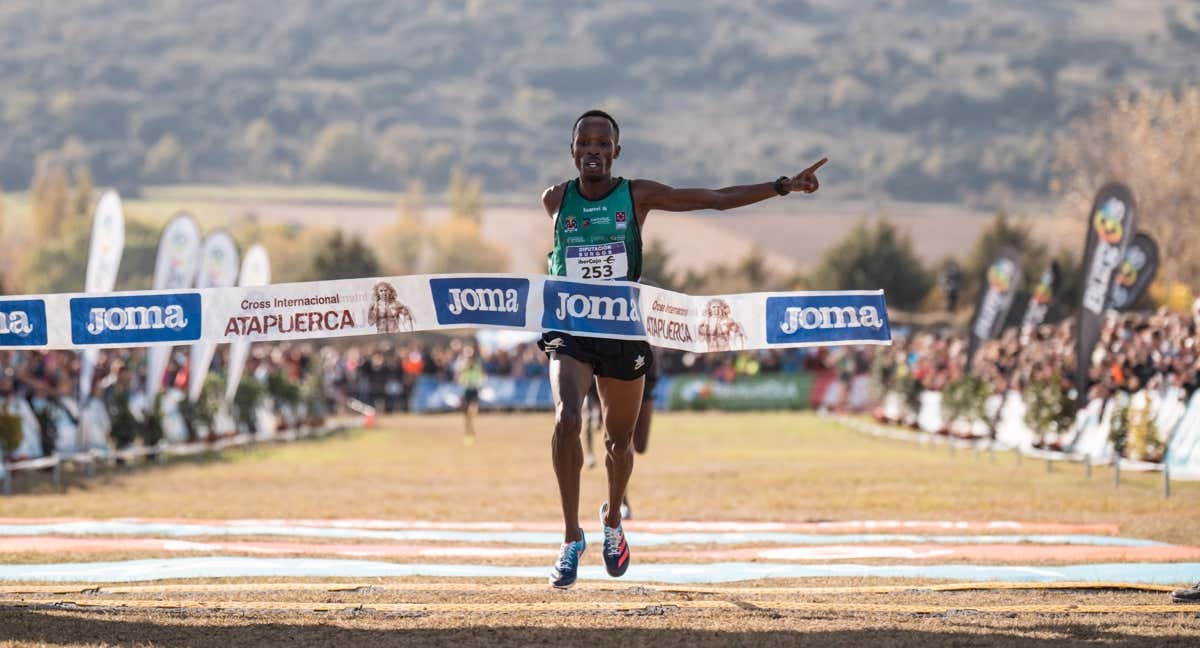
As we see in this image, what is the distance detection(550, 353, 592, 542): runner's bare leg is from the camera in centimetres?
923

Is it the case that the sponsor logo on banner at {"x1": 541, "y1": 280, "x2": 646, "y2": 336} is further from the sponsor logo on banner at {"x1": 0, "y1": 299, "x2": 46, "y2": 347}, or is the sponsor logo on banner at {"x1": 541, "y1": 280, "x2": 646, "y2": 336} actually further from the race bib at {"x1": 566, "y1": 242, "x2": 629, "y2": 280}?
the sponsor logo on banner at {"x1": 0, "y1": 299, "x2": 46, "y2": 347}

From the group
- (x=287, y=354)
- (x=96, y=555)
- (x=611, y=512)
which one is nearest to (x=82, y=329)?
(x=96, y=555)

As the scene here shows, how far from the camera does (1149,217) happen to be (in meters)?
80.9

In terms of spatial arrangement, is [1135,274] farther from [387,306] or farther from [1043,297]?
[387,306]

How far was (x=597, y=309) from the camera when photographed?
9.52 m

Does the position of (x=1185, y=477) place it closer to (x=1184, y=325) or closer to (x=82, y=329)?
(x=1184, y=325)

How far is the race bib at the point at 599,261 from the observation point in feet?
31.7

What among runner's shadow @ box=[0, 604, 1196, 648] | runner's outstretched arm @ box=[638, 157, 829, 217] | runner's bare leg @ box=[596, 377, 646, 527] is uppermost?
runner's outstretched arm @ box=[638, 157, 829, 217]

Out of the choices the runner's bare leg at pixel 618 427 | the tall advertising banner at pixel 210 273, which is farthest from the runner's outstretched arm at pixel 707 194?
the tall advertising banner at pixel 210 273

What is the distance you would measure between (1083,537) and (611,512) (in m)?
5.23

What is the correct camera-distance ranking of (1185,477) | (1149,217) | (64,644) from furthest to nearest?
(1149,217) → (1185,477) → (64,644)

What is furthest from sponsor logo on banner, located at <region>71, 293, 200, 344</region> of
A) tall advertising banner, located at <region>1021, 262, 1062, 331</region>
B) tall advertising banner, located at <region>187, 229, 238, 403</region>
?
tall advertising banner, located at <region>1021, 262, 1062, 331</region>

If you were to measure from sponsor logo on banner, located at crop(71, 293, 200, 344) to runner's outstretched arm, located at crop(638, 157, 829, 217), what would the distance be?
2.68m

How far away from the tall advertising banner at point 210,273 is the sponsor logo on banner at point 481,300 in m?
18.0
